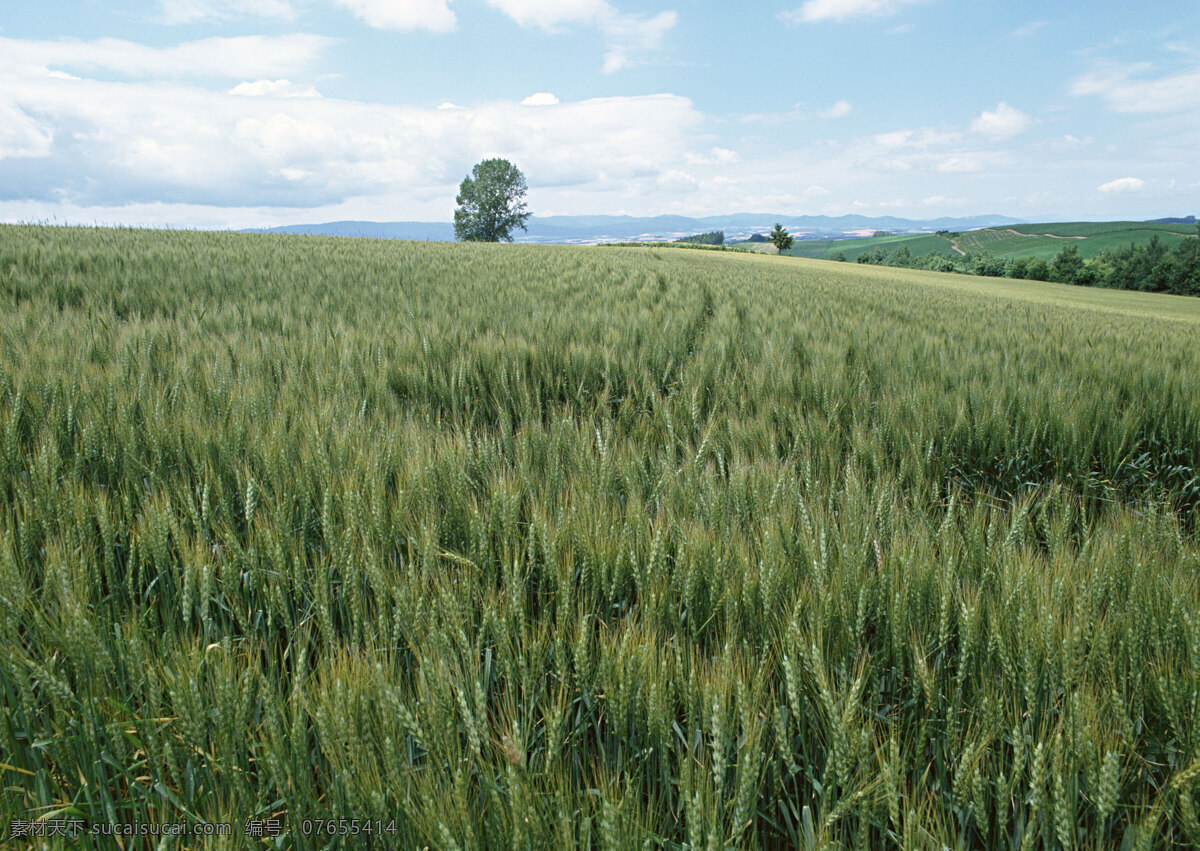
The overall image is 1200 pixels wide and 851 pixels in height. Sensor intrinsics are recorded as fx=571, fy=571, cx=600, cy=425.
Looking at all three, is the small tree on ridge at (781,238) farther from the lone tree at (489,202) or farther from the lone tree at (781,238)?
the lone tree at (489,202)

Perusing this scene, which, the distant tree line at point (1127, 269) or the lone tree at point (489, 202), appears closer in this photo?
the distant tree line at point (1127, 269)

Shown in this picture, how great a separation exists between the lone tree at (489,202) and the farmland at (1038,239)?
3241cm

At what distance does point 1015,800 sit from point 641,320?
3698mm

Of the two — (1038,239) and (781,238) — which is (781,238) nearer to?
(781,238)

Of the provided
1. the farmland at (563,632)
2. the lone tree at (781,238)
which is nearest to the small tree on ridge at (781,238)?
the lone tree at (781,238)

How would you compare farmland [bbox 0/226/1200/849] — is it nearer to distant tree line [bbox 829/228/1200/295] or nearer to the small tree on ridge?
distant tree line [bbox 829/228/1200/295]

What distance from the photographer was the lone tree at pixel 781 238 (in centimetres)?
6525

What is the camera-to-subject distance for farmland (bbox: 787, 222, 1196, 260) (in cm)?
5543

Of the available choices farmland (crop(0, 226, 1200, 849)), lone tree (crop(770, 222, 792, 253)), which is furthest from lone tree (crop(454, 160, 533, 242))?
farmland (crop(0, 226, 1200, 849))

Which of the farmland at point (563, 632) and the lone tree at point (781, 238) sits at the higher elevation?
the lone tree at point (781, 238)

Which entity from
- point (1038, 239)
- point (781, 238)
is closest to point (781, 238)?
point (781, 238)

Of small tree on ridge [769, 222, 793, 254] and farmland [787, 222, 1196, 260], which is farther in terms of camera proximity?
small tree on ridge [769, 222, 793, 254]

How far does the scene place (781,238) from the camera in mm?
66000

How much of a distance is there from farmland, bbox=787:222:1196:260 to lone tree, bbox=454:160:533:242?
32408 millimetres
